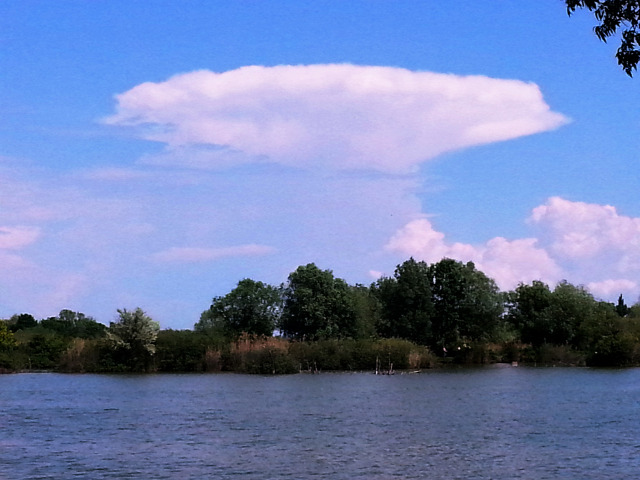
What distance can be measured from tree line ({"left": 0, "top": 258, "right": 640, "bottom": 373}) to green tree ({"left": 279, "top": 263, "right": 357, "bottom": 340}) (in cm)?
13

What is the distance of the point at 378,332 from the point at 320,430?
221 feet

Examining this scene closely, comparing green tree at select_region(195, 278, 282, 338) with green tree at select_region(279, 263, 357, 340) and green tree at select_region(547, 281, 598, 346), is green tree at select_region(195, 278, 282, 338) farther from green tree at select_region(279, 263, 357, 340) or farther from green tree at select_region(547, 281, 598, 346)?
green tree at select_region(547, 281, 598, 346)

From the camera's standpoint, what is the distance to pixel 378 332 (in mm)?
104250

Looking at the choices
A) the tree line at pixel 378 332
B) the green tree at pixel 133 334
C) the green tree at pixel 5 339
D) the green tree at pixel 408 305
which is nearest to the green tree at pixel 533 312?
the tree line at pixel 378 332

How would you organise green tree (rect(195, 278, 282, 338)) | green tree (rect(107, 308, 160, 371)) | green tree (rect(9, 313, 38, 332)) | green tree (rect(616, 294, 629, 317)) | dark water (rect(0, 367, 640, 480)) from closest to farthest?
dark water (rect(0, 367, 640, 480))
green tree (rect(107, 308, 160, 371))
green tree (rect(195, 278, 282, 338))
green tree (rect(9, 313, 38, 332))
green tree (rect(616, 294, 629, 317))

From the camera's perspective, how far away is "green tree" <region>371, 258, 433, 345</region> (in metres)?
101

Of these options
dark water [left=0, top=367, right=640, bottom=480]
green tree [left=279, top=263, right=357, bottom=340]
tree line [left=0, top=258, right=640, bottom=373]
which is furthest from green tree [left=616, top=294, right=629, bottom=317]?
dark water [left=0, top=367, right=640, bottom=480]

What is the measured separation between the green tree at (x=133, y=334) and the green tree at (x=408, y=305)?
113ft

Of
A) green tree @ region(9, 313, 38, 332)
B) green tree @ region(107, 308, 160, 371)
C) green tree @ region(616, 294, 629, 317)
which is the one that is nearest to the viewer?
green tree @ region(107, 308, 160, 371)

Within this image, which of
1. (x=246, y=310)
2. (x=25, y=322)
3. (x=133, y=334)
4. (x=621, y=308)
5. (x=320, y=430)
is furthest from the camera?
(x=621, y=308)

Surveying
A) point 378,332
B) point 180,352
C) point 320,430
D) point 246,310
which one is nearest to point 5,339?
point 180,352

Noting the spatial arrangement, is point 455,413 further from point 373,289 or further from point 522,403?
point 373,289

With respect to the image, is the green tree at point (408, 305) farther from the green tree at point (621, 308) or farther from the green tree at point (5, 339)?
the green tree at point (621, 308)

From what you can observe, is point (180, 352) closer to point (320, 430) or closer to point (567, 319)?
point (320, 430)
